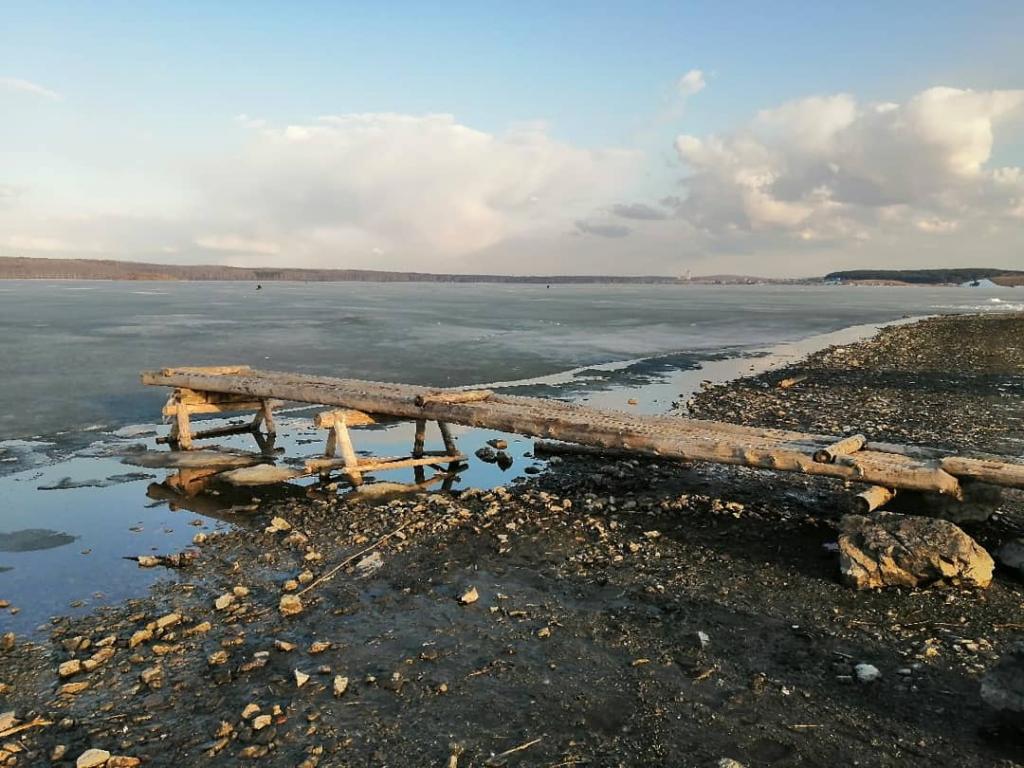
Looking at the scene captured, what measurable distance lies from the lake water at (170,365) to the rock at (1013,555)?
23.1 ft

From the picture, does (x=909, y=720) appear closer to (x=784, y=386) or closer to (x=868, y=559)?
(x=868, y=559)

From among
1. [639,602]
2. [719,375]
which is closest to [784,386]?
[719,375]

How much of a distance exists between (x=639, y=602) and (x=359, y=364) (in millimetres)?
20460

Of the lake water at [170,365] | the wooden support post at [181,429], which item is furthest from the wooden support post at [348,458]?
the wooden support post at [181,429]

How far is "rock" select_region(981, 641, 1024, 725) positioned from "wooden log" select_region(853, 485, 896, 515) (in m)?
2.83

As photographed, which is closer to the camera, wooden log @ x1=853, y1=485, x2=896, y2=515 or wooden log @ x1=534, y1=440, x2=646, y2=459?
wooden log @ x1=853, y1=485, x2=896, y2=515

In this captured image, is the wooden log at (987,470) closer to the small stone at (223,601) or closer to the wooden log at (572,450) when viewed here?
the wooden log at (572,450)

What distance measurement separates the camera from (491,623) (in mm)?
6598

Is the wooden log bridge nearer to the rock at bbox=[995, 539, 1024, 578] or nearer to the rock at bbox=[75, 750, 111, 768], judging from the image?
the rock at bbox=[995, 539, 1024, 578]

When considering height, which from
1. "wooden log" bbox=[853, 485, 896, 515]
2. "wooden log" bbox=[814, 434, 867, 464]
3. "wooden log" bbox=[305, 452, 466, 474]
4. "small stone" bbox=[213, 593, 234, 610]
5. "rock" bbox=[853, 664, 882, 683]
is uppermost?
"wooden log" bbox=[814, 434, 867, 464]

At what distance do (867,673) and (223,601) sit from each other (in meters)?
5.88

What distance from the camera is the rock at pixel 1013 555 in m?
7.34

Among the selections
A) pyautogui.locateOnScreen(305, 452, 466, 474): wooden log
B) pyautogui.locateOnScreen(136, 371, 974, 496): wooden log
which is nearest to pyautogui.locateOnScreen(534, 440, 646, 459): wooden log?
pyautogui.locateOnScreen(136, 371, 974, 496): wooden log

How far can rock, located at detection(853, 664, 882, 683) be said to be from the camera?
218 inches
